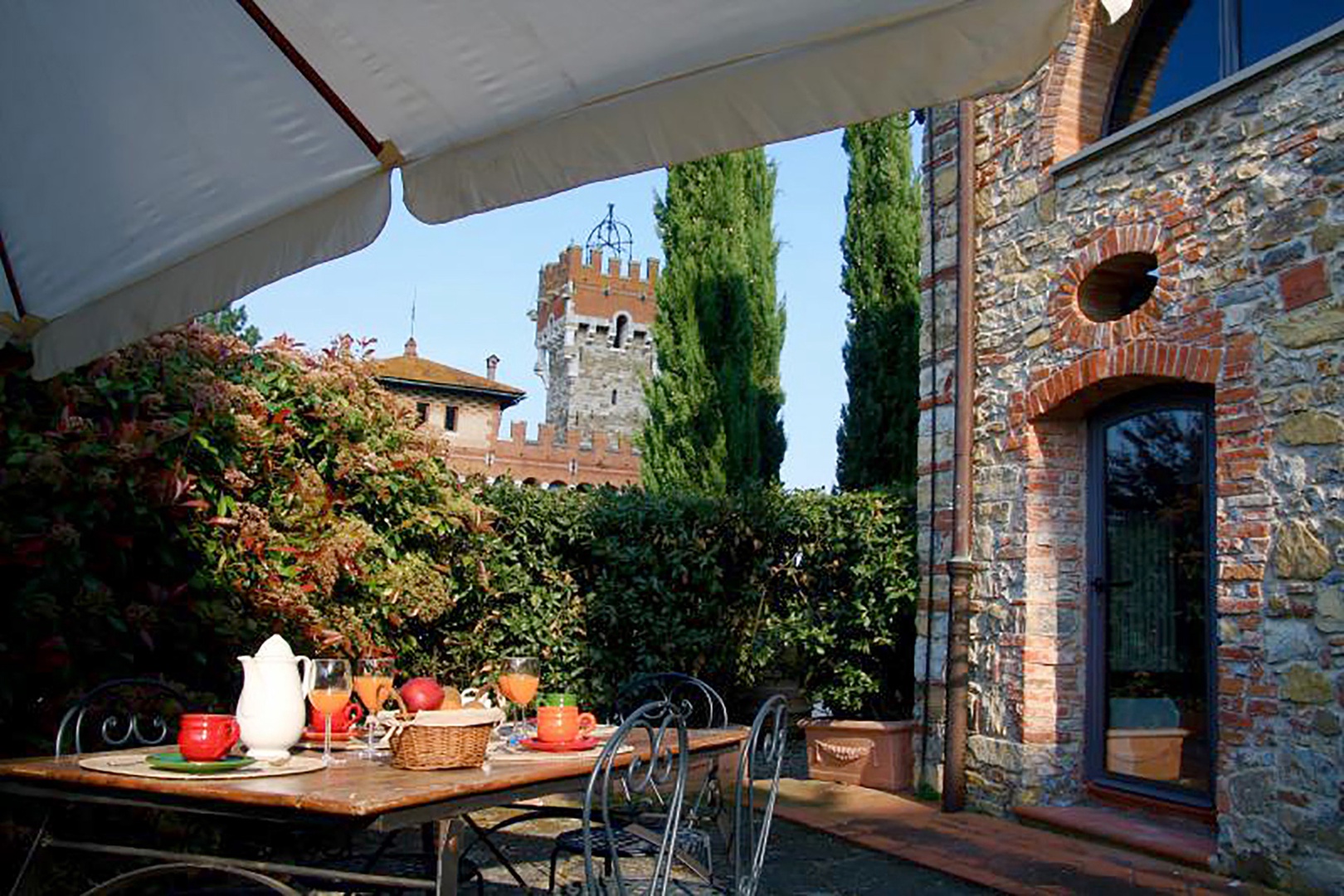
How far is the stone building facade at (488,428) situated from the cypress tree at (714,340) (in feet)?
65.0

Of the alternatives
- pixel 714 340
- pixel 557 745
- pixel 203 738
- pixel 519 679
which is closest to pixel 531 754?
pixel 557 745

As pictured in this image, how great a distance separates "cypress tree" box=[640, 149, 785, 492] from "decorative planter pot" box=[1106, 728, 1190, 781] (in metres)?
7.56

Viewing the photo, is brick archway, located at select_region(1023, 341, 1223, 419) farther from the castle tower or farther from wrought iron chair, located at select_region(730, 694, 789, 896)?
the castle tower

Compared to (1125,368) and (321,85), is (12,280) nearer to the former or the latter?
(321,85)

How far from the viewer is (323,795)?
209cm

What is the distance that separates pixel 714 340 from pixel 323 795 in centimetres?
1169

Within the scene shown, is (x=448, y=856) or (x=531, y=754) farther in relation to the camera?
(x=531, y=754)

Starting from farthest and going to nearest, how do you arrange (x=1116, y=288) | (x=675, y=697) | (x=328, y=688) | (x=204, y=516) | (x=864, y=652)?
(x=864, y=652)
(x=675, y=697)
(x=1116, y=288)
(x=204, y=516)
(x=328, y=688)

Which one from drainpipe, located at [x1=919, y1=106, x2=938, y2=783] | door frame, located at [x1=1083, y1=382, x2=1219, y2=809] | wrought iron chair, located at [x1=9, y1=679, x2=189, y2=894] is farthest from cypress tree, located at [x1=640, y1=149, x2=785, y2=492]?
wrought iron chair, located at [x1=9, y1=679, x2=189, y2=894]

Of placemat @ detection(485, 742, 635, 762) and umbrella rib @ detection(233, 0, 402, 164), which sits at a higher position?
umbrella rib @ detection(233, 0, 402, 164)

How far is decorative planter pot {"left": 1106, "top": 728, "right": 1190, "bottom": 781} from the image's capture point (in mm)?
5312

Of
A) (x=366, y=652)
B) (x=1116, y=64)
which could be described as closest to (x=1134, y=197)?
(x=1116, y=64)

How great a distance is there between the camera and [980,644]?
20.2ft

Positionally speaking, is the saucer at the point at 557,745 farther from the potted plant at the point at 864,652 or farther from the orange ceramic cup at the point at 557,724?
the potted plant at the point at 864,652
